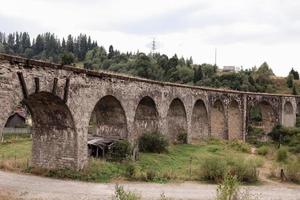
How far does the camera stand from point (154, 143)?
25.3 m

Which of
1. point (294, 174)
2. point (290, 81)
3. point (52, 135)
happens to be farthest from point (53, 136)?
point (290, 81)

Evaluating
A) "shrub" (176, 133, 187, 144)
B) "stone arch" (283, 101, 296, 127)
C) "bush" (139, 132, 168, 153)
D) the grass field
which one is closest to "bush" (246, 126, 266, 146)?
"stone arch" (283, 101, 296, 127)

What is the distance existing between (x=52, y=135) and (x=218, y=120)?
70.5ft

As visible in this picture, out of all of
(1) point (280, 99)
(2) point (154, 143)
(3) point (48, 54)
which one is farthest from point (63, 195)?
(3) point (48, 54)

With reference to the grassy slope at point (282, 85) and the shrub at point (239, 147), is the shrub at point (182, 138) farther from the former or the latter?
the grassy slope at point (282, 85)

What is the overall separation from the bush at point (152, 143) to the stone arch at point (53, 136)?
7.09 m

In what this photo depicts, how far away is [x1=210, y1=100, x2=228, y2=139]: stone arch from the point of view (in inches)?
1457

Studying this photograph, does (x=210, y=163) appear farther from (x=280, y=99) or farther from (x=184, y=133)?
(x=280, y=99)

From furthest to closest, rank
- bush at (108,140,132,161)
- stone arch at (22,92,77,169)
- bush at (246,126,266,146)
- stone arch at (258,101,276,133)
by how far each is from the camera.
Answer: stone arch at (258,101,276,133)
bush at (246,126,266,146)
bush at (108,140,132,161)
stone arch at (22,92,77,169)

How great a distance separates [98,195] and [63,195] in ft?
4.32

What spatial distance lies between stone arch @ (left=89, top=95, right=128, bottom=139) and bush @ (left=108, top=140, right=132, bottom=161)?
1.34 m

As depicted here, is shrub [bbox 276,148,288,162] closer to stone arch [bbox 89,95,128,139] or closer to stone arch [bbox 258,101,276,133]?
stone arch [bbox 89,95,128,139]

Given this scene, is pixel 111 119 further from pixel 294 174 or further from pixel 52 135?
pixel 294 174

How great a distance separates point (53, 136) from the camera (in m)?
19.0
